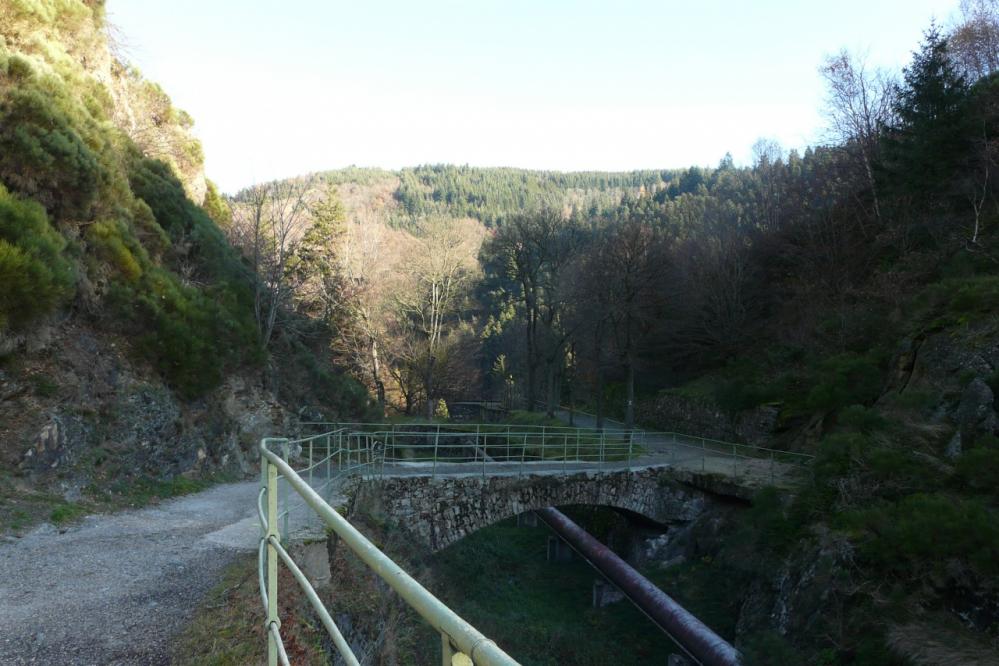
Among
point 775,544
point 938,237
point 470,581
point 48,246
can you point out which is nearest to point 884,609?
point 775,544

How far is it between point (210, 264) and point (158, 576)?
496 inches

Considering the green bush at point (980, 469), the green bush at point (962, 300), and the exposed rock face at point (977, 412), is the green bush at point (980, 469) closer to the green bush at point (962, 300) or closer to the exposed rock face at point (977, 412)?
the exposed rock face at point (977, 412)

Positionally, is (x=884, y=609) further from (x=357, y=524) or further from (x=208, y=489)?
(x=208, y=489)

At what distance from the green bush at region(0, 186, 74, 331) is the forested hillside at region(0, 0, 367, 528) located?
0.9 inches

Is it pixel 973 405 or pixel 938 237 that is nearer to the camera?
pixel 973 405

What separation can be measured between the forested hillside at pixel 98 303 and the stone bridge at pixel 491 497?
3.47 meters

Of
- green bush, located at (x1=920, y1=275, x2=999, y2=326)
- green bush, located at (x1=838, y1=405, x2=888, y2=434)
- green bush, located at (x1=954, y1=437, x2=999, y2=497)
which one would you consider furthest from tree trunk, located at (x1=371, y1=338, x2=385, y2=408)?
green bush, located at (x1=954, y1=437, x2=999, y2=497)

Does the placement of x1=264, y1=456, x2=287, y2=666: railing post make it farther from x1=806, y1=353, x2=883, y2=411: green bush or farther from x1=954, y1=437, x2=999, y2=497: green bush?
x1=806, y1=353, x2=883, y2=411: green bush

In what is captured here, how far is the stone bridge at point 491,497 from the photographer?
12.9m

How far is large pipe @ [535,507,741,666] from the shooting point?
10.4 metres

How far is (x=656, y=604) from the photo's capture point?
41.3ft

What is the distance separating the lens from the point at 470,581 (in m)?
15.2

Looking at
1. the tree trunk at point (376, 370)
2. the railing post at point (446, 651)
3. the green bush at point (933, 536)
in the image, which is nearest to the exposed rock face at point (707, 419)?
the green bush at point (933, 536)

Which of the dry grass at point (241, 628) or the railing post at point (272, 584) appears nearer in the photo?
the railing post at point (272, 584)
